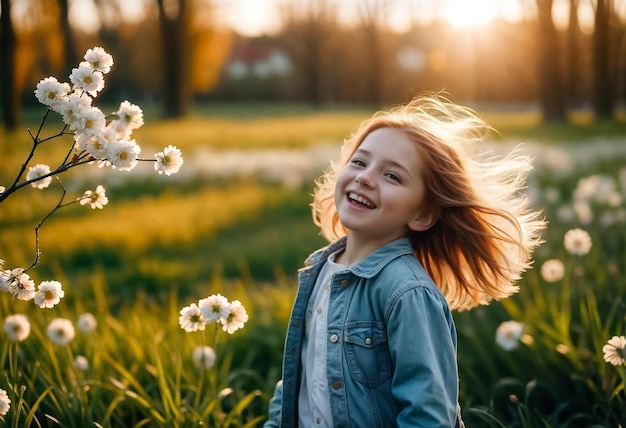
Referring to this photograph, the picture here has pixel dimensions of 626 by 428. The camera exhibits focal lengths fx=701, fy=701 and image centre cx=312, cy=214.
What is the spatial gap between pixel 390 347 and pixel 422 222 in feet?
1.58

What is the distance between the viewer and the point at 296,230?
7.53 m

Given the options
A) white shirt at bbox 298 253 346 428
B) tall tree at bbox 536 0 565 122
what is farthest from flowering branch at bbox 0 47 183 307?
→ tall tree at bbox 536 0 565 122

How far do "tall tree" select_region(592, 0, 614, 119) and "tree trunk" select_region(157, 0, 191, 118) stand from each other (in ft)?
39.3

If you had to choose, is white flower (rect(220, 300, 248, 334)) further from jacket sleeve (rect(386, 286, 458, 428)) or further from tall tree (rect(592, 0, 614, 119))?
tall tree (rect(592, 0, 614, 119))

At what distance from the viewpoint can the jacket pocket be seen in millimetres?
1942

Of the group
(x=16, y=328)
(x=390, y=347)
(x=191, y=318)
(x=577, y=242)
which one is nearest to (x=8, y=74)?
(x=16, y=328)

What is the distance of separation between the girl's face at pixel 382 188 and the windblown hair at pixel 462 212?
0.05 m

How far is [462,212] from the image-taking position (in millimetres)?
2250

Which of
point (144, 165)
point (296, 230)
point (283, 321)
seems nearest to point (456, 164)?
point (283, 321)

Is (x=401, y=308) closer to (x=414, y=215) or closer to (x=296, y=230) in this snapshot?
(x=414, y=215)

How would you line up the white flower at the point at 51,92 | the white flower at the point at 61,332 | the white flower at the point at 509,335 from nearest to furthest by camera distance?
1. the white flower at the point at 51,92
2. the white flower at the point at 61,332
3. the white flower at the point at 509,335

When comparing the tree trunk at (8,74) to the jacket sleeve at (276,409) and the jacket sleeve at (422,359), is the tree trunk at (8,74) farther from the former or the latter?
Answer: the jacket sleeve at (422,359)

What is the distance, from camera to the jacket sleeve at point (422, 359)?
177cm

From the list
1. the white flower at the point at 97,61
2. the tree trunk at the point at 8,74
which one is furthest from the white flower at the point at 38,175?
the tree trunk at the point at 8,74
